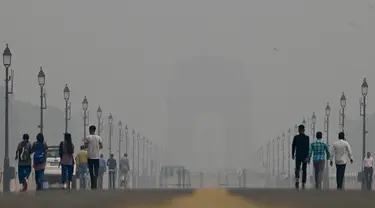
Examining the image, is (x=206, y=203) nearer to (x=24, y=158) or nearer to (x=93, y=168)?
(x=93, y=168)

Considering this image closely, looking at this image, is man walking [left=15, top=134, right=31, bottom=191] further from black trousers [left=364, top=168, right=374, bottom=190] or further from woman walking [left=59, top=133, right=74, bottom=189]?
black trousers [left=364, top=168, right=374, bottom=190]

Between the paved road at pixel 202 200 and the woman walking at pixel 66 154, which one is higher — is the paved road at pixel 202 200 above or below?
below

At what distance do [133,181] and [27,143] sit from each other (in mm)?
117776

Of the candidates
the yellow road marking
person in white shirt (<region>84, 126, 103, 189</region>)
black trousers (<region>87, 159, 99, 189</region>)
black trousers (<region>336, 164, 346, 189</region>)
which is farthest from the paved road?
black trousers (<region>336, 164, 346, 189</region>)

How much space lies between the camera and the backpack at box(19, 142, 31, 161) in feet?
131

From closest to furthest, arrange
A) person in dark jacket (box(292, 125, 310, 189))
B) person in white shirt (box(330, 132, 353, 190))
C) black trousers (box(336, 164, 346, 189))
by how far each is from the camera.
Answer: person in dark jacket (box(292, 125, 310, 189))
person in white shirt (box(330, 132, 353, 190))
black trousers (box(336, 164, 346, 189))

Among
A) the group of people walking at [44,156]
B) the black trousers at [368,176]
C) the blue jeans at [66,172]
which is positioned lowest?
the black trousers at [368,176]

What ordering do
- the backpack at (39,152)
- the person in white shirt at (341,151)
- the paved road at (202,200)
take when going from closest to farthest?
the paved road at (202,200), the person in white shirt at (341,151), the backpack at (39,152)

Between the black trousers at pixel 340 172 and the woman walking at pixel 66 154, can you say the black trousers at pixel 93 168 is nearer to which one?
the woman walking at pixel 66 154

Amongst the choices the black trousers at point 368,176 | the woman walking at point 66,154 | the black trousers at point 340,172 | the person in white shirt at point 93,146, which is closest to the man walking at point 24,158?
the woman walking at point 66,154

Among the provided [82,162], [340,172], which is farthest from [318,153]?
[82,162]

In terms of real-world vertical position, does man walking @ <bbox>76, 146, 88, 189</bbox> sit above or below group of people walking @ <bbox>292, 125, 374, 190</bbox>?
below

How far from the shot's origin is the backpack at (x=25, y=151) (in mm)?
39844

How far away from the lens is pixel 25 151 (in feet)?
131
